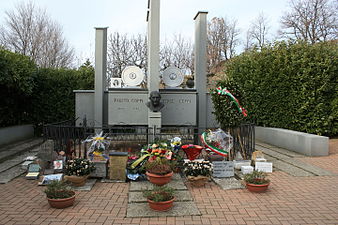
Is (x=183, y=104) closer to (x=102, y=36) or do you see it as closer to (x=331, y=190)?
(x=102, y=36)

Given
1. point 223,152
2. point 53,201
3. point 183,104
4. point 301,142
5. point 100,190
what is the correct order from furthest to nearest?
point 183,104, point 301,142, point 223,152, point 100,190, point 53,201

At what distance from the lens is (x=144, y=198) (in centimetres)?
450

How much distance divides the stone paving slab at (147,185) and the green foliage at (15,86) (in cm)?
629

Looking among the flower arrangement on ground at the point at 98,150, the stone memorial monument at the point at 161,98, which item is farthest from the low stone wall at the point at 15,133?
the flower arrangement on ground at the point at 98,150

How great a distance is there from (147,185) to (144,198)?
2.28ft

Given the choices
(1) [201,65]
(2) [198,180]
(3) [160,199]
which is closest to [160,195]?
(3) [160,199]

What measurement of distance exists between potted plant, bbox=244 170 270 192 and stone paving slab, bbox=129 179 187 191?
123cm

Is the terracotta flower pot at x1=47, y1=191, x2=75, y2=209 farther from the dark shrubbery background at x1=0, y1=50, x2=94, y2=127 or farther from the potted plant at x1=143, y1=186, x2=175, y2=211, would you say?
the dark shrubbery background at x1=0, y1=50, x2=94, y2=127

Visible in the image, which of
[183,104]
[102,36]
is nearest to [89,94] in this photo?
[102,36]

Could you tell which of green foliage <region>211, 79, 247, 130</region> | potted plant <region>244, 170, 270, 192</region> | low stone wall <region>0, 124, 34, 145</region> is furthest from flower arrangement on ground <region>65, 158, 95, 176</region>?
low stone wall <region>0, 124, 34, 145</region>

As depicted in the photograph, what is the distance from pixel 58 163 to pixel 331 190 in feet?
18.9

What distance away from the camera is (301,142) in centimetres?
845

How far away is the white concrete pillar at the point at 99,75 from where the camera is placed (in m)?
9.88

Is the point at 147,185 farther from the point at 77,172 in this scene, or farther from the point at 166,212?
the point at 77,172
